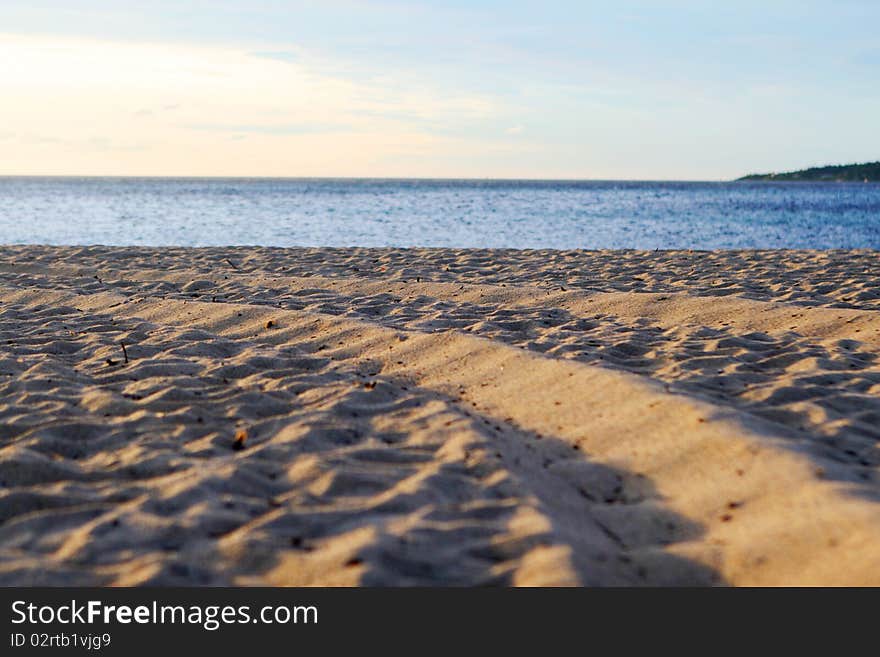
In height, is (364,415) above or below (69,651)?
above

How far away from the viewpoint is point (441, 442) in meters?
3.87

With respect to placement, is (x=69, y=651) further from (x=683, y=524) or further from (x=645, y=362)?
(x=645, y=362)

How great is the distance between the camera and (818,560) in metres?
2.76

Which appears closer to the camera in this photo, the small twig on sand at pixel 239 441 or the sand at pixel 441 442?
the sand at pixel 441 442

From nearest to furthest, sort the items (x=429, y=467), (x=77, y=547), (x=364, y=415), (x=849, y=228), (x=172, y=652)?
(x=172, y=652)
(x=77, y=547)
(x=429, y=467)
(x=364, y=415)
(x=849, y=228)

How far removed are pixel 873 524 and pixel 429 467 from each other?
1.74 meters

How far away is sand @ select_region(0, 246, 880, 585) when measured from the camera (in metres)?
2.86

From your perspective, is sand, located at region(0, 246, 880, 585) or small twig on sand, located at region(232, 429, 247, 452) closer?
sand, located at region(0, 246, 880, 585)

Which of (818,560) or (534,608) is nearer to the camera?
(534,608)

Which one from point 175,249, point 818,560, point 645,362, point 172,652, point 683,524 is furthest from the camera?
point 175,249

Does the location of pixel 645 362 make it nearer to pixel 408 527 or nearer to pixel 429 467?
pixel 429 467

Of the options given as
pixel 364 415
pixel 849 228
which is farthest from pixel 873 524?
pixel 849 228

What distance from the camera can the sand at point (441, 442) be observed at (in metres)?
2.86

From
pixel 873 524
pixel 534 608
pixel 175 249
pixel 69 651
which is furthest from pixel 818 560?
pixel 175 249
